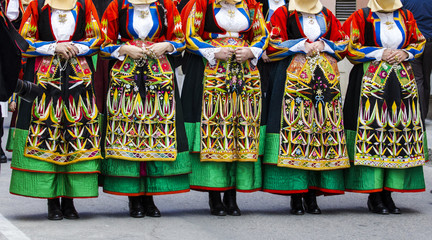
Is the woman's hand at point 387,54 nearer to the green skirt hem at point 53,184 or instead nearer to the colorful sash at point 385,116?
the colorful sash at point 385,116

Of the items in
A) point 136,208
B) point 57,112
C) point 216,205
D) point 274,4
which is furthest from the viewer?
point 274,4

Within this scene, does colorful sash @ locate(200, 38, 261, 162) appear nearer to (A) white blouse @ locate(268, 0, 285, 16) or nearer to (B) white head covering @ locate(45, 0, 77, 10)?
(B) white head covering @ locate(45, 0, 77, 10)

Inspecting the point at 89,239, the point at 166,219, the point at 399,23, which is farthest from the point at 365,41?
the point at 89,239

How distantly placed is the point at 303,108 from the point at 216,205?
104 centimetres

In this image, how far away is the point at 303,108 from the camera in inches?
283

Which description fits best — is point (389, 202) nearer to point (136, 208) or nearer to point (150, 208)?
point (150, 208)

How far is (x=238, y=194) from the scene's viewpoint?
8.33 meters

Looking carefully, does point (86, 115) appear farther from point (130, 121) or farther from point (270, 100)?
point (270, 100)

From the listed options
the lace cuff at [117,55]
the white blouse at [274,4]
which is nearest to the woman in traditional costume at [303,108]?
the lace cuff at [117,55]

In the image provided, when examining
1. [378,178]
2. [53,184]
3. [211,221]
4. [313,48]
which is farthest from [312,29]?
[53,184]

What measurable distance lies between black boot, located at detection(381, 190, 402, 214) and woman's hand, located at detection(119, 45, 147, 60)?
2.33 metres

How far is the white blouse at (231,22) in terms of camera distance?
7023 mm

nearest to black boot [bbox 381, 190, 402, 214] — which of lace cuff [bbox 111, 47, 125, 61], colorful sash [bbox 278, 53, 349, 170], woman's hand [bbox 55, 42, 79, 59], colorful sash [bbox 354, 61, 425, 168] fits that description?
colorful sash [bbox 354, 61, 425, 168]

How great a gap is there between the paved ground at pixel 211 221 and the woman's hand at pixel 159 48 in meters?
1.25
